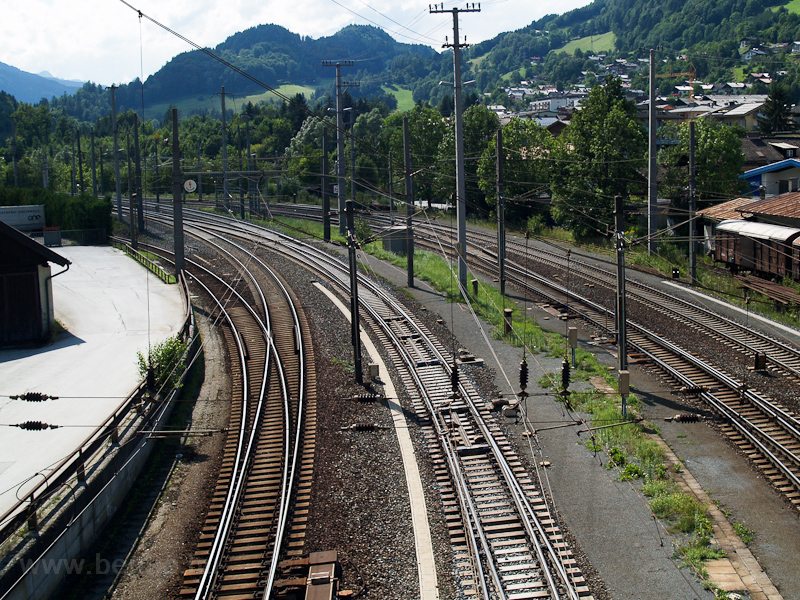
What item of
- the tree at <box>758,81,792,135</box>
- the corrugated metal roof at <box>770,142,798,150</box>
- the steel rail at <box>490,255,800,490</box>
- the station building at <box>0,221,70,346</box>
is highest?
the tree at <box>758,81,792,135</box>

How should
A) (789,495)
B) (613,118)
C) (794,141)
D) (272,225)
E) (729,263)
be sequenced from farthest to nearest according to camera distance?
(794,141), (272,225), (613,118), (729,263), (789,495)

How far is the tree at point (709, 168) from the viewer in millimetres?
36969

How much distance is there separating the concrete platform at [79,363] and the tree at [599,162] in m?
20.9

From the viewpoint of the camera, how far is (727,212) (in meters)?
33.0

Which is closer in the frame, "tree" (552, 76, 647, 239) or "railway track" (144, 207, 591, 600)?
"railway track" (144, 207, 591, 600)

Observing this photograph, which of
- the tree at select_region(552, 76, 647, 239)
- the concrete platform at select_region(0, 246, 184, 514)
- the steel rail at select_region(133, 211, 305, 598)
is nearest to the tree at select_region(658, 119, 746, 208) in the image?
the tree at select_region(552, 76, 647, 239)

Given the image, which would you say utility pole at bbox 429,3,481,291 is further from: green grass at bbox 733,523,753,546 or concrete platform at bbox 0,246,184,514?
green grass at bbox 733,523,753,546

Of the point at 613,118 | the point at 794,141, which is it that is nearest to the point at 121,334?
the point at 613,118

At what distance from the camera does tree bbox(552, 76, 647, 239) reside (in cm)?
3744

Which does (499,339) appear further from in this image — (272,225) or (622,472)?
(272,225)

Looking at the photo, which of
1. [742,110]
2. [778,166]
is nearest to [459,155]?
[778,166]

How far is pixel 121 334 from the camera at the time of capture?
2355cm

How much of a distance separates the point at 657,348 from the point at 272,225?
97.7 feet

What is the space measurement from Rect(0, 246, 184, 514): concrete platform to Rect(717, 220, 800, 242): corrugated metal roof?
21.9m
